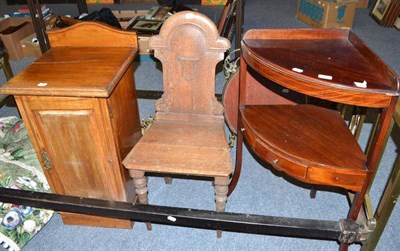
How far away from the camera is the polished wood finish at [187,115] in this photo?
5.62 feet

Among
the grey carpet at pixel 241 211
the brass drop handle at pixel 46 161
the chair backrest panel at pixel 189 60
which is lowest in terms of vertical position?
the grey carpet at pixel 241 211

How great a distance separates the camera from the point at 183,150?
1.79 metres

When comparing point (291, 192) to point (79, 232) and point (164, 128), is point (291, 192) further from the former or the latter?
point (79, 232)

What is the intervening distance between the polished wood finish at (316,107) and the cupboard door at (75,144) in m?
0.67

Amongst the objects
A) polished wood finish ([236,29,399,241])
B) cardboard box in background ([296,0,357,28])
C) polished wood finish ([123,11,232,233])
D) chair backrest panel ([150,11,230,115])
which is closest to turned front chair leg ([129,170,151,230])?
polished wood finish ([123,11,232,233])

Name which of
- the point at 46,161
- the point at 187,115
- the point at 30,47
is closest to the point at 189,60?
the point at 187,115

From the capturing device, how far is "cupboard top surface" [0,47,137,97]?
5.13 feet

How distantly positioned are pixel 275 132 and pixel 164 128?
604mm

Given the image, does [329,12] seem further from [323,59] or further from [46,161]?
[46,161]

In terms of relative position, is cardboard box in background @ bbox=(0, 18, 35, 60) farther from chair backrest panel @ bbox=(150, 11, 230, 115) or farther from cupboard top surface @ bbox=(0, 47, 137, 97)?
chair backrest panel @ bbox=(150, 11, 230, 115)

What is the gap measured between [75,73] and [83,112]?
0.64 feet

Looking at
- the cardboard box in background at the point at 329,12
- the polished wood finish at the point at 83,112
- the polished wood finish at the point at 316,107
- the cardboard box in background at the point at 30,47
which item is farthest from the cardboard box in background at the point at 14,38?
the cardboard box in background at the point at 329,12

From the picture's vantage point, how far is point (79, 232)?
2.04 m

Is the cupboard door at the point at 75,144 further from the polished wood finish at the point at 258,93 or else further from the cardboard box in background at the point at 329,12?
the cardboard box in background at the point at 329,12
